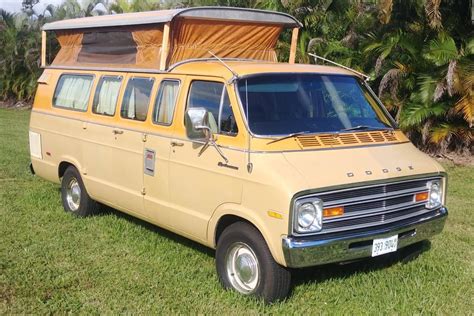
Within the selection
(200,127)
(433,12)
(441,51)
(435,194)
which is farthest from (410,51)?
(200,127)

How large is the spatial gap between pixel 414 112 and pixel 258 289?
7999mm

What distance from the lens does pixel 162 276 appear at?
584cm

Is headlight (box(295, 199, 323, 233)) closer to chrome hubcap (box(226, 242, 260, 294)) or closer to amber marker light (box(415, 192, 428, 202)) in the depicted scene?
chrome hubcap (box(226, 242, 260, 294))

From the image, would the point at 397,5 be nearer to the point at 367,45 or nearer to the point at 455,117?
the point at 367,45

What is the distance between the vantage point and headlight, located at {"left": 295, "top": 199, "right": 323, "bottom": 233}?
475cm

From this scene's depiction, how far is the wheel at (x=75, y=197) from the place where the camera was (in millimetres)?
7770

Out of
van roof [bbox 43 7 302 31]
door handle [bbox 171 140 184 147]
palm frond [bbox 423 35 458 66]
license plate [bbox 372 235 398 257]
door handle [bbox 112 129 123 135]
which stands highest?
van roof [bbox 43 7 302 31]

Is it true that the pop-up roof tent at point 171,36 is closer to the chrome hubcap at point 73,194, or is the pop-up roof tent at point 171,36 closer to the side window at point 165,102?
the side window at point 165,102

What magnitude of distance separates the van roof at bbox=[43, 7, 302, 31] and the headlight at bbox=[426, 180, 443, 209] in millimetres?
2944

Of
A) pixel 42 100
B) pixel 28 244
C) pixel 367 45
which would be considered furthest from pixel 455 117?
pixel 28 244

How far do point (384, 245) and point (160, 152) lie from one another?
7.78ft

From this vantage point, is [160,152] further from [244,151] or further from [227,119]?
[244,151]

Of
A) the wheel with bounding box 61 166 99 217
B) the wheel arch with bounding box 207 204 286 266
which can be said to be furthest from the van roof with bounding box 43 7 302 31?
the wheel arch with bounding box 207 204 286 266

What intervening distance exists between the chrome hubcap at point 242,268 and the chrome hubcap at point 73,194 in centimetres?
321
